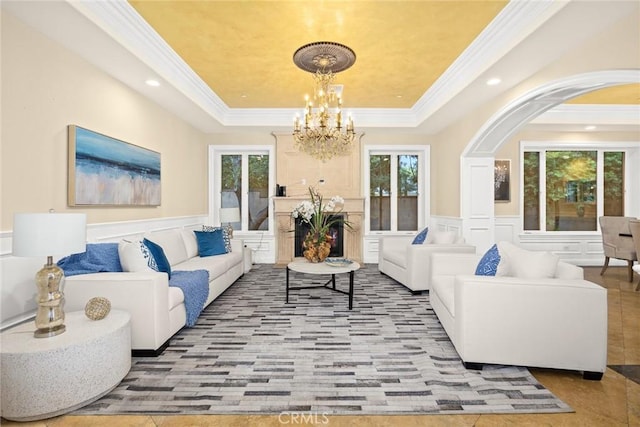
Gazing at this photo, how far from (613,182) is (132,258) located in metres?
8.37

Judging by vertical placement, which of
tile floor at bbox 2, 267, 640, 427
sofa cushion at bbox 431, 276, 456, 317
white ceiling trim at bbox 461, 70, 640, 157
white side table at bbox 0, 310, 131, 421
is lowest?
tile floor at bbox 2, 267, 640, 427

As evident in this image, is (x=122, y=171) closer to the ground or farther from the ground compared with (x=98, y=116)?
closer to the ground

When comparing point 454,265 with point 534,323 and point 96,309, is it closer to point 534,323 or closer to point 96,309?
point 534,323

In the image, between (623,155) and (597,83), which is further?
(623,155)

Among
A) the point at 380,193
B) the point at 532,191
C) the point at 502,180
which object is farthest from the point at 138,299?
the point at 532,191

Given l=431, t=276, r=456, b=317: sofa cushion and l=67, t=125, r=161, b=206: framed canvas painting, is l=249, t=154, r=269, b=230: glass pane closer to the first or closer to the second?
l=67, t=125, r=161, b=206: framed canvas painting

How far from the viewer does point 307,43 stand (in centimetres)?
321

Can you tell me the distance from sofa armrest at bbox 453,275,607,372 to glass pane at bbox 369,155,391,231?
167 inches

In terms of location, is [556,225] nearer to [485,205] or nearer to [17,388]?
[485,205]

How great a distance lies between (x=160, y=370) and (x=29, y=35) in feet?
9.06

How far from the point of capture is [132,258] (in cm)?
273

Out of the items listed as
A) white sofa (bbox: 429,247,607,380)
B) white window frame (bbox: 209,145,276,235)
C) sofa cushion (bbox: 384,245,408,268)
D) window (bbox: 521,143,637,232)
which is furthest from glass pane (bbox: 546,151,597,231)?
white window frame (bbox: 209,145,276,235)

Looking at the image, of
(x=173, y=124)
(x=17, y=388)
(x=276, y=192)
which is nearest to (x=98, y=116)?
(x=173, y=124)

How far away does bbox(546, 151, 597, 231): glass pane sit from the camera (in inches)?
249
